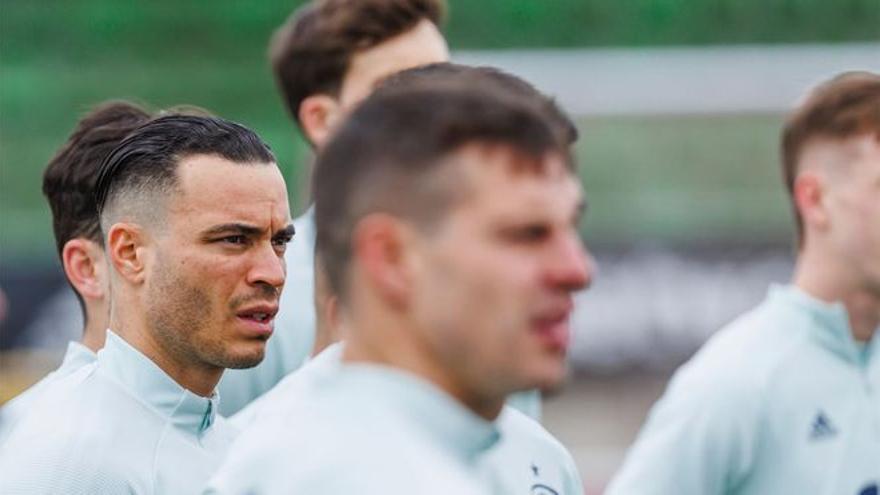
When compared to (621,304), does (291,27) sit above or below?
above

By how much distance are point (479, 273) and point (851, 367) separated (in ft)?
9.59

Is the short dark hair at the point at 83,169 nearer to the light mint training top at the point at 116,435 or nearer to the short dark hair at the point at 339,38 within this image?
the light mint training top at the point at 116,435

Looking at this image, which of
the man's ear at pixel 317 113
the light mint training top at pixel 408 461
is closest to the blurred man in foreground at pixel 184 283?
the light mint training top at pixel 408 461

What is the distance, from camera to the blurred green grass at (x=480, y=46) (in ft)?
52.6

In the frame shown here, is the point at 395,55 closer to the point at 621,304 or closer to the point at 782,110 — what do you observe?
the point at 621,304

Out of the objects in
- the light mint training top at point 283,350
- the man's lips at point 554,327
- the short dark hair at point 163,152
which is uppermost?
the man's lips at point 554,327

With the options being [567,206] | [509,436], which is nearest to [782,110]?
[509,436]

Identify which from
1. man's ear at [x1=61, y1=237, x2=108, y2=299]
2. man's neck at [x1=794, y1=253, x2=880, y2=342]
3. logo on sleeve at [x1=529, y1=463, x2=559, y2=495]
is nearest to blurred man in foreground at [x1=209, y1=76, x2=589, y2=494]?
logo on sleeve at [x1=529, y1=463, x2=559, y2=495]

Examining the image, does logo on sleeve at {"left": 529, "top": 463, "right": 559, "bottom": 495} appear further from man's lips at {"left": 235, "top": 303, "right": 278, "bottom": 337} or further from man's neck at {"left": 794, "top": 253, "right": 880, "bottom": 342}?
man's neck at {"left": 794, "top": 253, "right": 880, "bottom": 342}

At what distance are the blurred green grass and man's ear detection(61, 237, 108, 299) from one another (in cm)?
1069

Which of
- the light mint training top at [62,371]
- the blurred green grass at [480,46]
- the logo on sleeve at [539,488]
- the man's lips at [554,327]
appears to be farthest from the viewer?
the blurred green grass at [480,46]

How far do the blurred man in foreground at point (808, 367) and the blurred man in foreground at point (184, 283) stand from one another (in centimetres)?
125

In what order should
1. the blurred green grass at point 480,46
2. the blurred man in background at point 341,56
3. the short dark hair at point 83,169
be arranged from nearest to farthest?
the short dark hair at point 83,169 < the blurred man in background at point 341,56 < the blurred green grass at point 480,46

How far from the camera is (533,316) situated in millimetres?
2668
